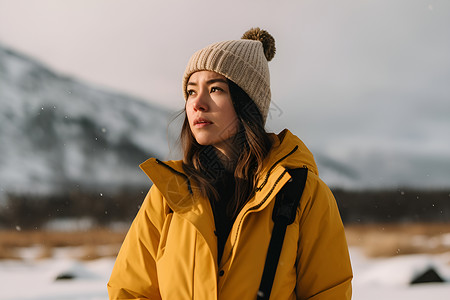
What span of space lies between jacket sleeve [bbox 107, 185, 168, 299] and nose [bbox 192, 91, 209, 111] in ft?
1.30

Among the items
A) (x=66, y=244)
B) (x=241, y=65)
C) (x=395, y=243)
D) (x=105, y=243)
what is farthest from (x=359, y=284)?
(x=66, y=244)

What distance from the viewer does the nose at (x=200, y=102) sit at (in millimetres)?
1520

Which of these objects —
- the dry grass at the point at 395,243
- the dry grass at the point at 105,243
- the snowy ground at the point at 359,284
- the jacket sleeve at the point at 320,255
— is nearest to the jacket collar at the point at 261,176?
the jacket sleeve at the point at 320,255

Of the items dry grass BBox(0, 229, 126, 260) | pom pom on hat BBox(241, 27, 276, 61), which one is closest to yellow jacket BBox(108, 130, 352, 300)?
pom pom on hat BBox(241, 27, 276, 61)

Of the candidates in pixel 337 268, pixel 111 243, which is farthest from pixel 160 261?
pixel 111 243

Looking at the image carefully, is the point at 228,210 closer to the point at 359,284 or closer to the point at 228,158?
the point at 228,158

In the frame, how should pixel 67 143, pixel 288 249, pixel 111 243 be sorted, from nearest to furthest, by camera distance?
pixel 288 249
pixel 111 243
pixel 67 143

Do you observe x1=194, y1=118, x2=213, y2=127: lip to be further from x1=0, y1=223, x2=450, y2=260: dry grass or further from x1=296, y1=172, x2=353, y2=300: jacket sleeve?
x1=0, y1=223, x2=450, y2=260: dry grass

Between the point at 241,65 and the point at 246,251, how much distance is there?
2.50ft

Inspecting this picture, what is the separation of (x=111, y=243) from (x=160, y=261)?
9.29m

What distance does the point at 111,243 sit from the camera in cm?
1011

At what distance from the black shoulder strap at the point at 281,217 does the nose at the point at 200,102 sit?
42 centimetres

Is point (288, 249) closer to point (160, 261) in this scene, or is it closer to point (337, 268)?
point (337, 268)

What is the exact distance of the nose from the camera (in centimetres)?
152
